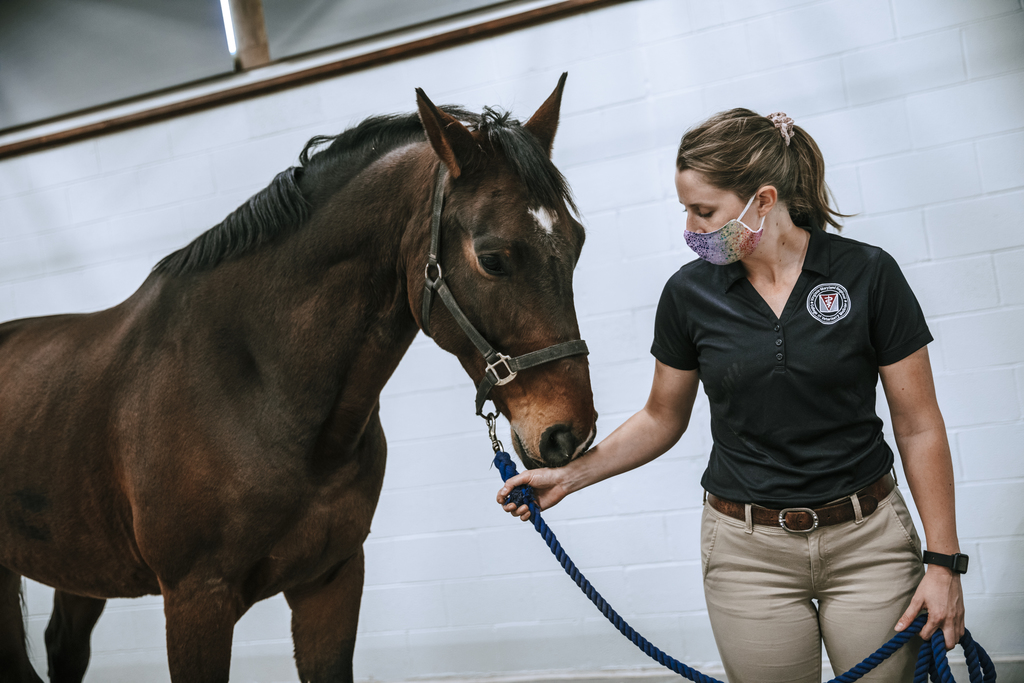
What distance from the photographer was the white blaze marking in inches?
45.8

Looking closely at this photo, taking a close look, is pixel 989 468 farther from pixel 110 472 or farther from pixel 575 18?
pixel 110 472

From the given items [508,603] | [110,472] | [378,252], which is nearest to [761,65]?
[378,252]

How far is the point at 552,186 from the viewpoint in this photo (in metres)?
1.21

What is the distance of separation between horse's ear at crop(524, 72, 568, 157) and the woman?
354mm

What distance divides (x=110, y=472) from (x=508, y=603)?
5.20 feet

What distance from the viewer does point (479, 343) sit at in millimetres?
1188

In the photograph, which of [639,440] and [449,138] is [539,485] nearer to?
[639,440]

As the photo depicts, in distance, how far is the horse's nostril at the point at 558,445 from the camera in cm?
113

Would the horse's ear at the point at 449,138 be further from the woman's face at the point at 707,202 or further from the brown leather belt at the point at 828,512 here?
the brown leather belt at the point at 828,512

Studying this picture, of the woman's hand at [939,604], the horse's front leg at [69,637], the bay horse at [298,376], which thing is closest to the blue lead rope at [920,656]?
the woman's hand at [939,604]

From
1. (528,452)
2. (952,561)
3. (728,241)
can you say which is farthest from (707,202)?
(952,561)

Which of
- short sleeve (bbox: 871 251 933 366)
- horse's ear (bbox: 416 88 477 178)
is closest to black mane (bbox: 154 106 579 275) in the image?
horse's ear (bbox: 416 88 477 178)

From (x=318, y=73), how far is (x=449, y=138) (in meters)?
1.75

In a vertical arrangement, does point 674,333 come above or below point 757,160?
below
